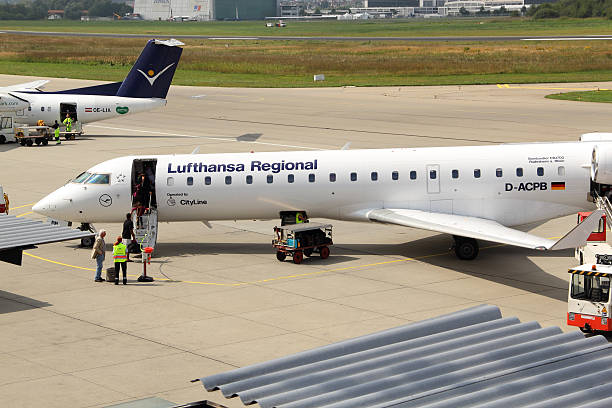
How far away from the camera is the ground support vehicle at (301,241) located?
1222 inches

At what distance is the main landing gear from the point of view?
31.1 meters

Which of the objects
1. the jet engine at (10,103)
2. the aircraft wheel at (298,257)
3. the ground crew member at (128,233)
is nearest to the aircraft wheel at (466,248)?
the aircraft wheel at (298,257)

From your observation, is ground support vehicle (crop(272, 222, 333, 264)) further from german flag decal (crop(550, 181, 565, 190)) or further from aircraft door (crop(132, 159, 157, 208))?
german flag decal (crop(550, 181, 565, 190))

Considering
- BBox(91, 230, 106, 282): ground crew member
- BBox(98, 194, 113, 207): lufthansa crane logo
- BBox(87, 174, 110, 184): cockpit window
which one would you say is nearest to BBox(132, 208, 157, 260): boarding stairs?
BBox(98, 194, 113, 207): lufthansa crane logo

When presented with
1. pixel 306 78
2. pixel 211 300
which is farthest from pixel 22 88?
pixel 211 300

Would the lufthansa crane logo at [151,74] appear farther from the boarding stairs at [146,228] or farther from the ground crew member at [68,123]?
the boarding stairs at [146,228]

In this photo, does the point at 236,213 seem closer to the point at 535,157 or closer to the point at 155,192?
the point at 155,192

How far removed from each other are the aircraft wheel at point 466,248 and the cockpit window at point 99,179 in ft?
40.8

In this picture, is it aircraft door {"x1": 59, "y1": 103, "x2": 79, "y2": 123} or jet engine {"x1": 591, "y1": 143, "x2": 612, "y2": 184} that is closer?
jet engine {"x1": 591, "y1": 143, "x2": 612, "y2": 184}

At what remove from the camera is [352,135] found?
62750 millimetres

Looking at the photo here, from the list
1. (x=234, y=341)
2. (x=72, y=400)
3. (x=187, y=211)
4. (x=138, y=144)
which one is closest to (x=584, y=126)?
(x=138, y=144)

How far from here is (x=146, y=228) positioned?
32594mm

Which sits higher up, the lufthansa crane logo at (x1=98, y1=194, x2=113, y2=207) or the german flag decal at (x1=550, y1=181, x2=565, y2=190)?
Result: the german flag decal at (x1=550, y1=181, x2=565, y2=190)

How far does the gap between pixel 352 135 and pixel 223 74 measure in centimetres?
5054
